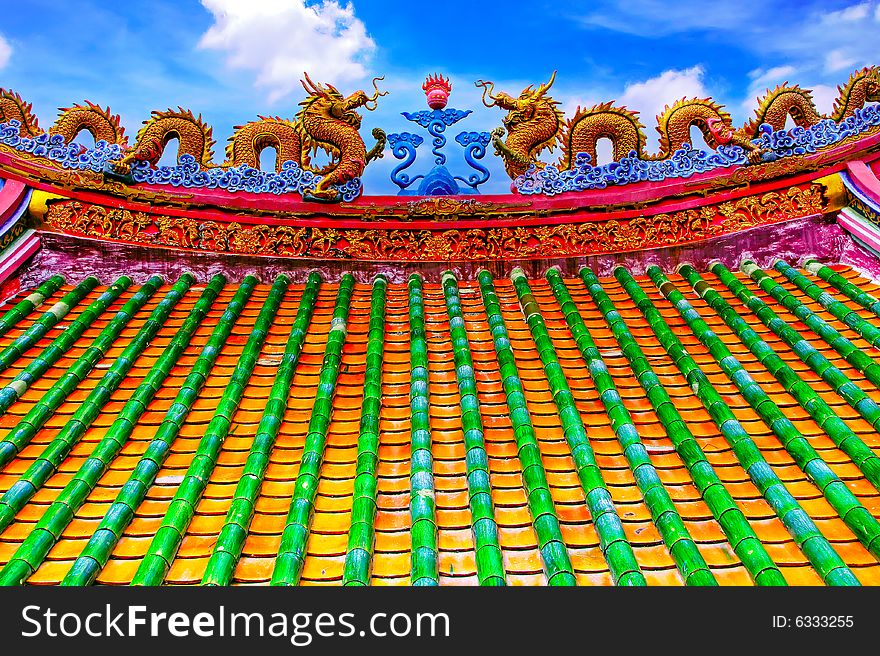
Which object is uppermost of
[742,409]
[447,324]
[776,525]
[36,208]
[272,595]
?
[36,208]

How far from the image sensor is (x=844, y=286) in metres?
5.70

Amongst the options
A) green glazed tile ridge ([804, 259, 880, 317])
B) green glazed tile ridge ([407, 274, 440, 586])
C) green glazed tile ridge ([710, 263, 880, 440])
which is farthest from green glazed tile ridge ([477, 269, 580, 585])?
green glazed tile ridge ([804, 259, 880, 317])

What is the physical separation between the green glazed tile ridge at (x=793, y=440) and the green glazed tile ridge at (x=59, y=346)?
460cm

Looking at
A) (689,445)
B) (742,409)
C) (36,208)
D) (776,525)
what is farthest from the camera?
(36,208)

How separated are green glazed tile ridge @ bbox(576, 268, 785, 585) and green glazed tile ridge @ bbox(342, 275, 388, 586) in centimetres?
153

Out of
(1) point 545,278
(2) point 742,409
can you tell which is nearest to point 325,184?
(1) point 545,278

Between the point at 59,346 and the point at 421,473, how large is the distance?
3.02 m

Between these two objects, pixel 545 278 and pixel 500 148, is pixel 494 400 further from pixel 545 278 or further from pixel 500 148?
pixel 500 148

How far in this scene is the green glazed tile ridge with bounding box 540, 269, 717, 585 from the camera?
3.17m

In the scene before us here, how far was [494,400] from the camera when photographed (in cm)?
455

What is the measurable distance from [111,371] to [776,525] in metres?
4.09

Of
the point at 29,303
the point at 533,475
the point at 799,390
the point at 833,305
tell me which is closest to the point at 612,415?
the point at 533,475

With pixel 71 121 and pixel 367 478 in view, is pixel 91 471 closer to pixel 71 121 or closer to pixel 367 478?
pixel 367 478

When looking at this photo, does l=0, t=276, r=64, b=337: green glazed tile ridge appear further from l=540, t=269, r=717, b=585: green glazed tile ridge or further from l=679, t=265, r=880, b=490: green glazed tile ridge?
l=679, t=265, r=880, b=490: green glazed tile ridge
